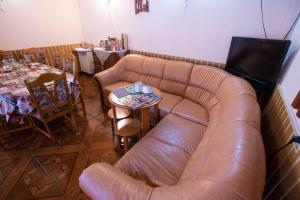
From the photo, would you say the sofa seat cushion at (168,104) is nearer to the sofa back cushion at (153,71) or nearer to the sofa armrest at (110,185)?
the sofa back cushion at (153,71)

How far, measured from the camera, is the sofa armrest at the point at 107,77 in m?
2.67

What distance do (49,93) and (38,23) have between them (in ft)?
9.03

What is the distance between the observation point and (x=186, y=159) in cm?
137

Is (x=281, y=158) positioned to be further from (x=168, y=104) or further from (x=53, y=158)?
(x=53, y=158)

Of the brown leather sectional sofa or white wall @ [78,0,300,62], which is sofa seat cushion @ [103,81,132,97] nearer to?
the brown leather sectional sofa

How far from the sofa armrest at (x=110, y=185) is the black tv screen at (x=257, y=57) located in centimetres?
172

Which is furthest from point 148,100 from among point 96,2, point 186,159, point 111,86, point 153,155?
point 96,2

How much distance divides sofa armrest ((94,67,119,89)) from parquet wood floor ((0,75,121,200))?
2.02ft

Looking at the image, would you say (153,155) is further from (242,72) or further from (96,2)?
(96,2)

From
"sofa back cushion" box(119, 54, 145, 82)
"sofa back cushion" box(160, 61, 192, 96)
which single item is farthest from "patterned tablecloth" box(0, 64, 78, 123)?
"sofa back cushion" box(160, 61, 192, 96)

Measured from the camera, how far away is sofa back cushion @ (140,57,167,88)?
8.58ft

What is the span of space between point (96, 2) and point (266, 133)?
4028mm

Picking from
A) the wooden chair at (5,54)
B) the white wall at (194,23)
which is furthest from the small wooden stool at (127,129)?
the wooden chair at (5,54)

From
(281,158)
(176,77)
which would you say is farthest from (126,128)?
(281,158)
